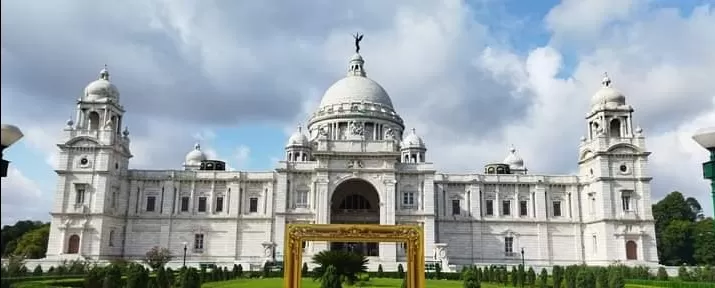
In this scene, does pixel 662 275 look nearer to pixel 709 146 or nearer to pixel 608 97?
pixel 608 97

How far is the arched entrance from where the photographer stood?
56675 mm

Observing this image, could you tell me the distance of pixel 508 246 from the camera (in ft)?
188

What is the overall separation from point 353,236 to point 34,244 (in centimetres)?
5704

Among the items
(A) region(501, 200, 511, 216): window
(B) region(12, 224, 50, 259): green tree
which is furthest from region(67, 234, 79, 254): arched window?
(A) region(501, 200, 511, 216): window

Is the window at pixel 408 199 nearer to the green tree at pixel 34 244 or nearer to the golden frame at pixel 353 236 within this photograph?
the golden frame at pixel 353 236

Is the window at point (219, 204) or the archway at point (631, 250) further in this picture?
the window at point (219, 204)

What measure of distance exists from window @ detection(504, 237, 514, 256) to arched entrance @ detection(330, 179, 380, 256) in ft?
39.9

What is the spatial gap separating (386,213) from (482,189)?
35.5ft

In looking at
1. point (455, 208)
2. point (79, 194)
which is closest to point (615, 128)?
point (455, 208)

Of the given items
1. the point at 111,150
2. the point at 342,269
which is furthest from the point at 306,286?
the point at 111,150

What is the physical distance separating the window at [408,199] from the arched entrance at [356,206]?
2.86 meters

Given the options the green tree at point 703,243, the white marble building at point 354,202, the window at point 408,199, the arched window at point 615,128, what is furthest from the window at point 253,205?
the green tree at point 703,243

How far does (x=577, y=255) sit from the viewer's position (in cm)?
5675

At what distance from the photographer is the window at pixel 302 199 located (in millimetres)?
54719
